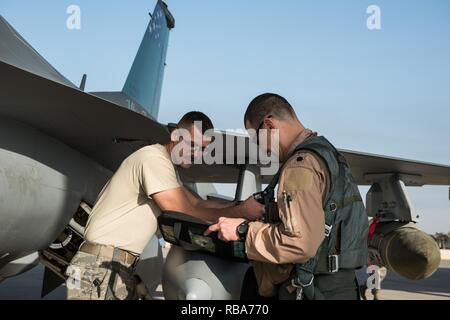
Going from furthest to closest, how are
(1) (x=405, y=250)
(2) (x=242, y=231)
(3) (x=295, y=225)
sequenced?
(1) (x=405, y=250) → (2) (x=242, y=231) → (3) (x=295, y=225)

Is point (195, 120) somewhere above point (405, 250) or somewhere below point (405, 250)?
above

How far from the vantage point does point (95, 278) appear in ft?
8.08

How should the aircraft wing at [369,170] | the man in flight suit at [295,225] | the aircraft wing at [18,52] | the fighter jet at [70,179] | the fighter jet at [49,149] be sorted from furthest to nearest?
the aircraft wing at [369,170]
the aircraft wing at [18,52]
the fighter jet at [49,149]
the fighter jet at [70,179]
the man in flight suit at [295,225]

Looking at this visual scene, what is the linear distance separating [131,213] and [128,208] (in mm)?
30

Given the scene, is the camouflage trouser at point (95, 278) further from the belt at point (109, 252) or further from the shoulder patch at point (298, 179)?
the shoulder patch at point (298, 179)

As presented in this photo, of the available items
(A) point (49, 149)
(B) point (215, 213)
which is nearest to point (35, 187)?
(A) point (49, 149)

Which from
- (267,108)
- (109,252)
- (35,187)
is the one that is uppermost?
(267,108)

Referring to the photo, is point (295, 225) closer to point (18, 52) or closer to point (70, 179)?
point (70, 179)

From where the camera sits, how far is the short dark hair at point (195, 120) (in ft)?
8.35

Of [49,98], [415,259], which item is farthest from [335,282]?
[415,259]

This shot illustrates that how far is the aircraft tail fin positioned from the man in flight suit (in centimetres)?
678

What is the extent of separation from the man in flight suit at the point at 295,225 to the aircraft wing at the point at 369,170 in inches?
177

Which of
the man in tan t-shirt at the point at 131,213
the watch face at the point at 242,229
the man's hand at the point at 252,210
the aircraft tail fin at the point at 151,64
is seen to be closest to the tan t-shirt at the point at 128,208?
the man in tan t-shirt at the point at 131,213
